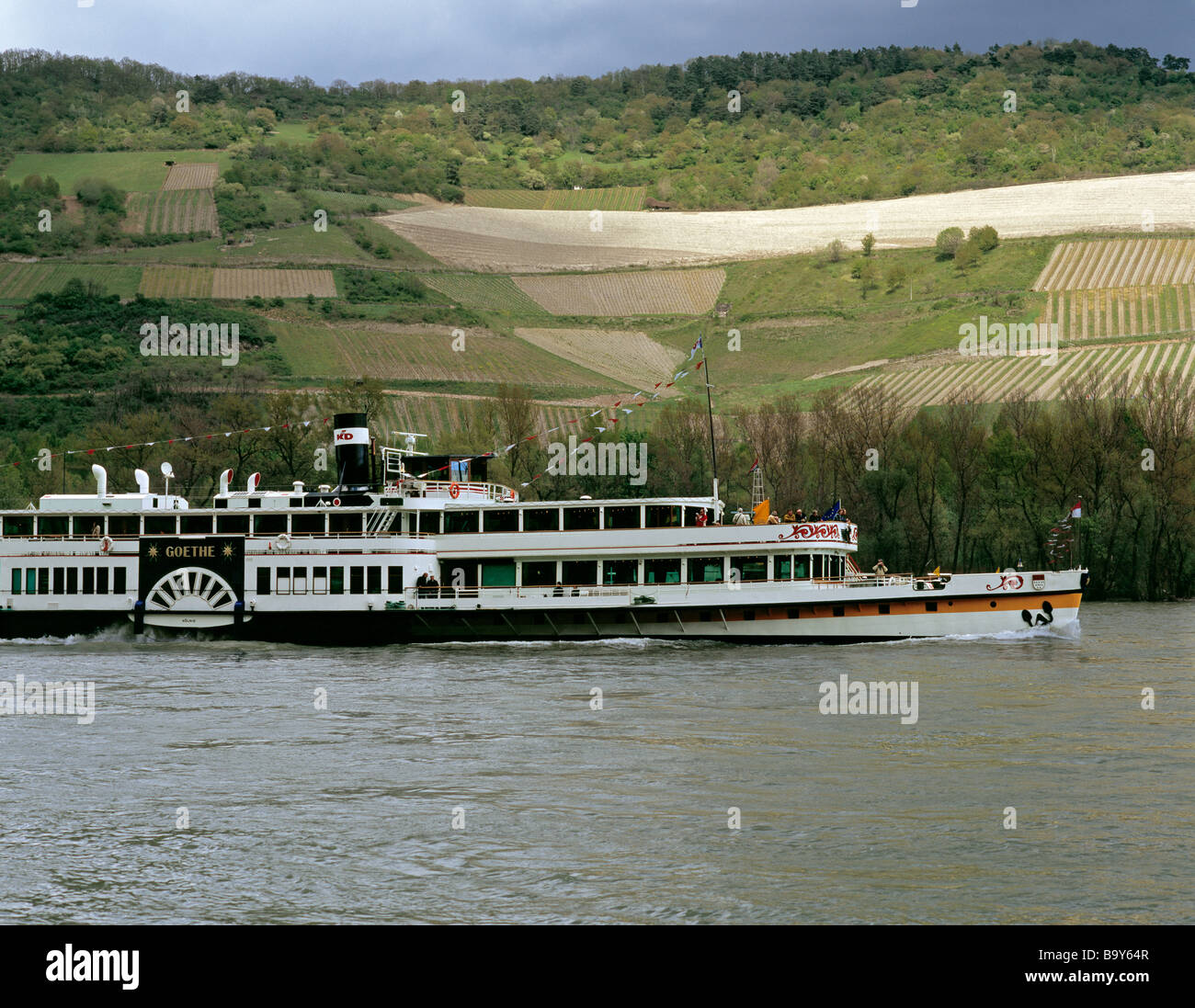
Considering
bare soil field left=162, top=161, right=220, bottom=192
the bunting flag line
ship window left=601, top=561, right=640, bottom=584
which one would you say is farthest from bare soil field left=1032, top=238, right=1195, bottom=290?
ship window left=601, top=561, right=640, bottom=584

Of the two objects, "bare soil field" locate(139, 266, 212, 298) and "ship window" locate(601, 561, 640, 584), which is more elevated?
"bare soil field" locate(139, 266, 212, 298)

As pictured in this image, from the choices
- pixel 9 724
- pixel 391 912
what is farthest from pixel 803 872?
pixel 9 724

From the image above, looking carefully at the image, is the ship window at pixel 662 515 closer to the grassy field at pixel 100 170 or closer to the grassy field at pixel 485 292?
the grassy field at pixel 485 292

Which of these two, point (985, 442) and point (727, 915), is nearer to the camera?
point (727, 915)

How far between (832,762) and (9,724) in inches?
672

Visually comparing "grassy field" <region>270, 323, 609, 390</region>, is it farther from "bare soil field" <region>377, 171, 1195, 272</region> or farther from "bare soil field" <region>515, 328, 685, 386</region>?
"bare soil field" <region>377, 171, 1195, 272</region>

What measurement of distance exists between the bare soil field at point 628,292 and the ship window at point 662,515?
121582 millimetres

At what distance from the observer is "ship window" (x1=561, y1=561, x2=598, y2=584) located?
156 ft

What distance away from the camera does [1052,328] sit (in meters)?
134

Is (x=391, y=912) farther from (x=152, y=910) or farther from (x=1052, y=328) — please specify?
(x=1052, y=328)

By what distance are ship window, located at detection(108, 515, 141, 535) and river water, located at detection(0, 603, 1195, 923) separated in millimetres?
12182

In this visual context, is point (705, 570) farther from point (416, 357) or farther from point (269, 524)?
point (416, 357)

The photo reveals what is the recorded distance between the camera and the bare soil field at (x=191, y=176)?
610 ft

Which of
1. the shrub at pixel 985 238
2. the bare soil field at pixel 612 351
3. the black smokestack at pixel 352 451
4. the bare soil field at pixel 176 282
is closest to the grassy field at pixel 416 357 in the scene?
the bare soil field at pixel 612 351
